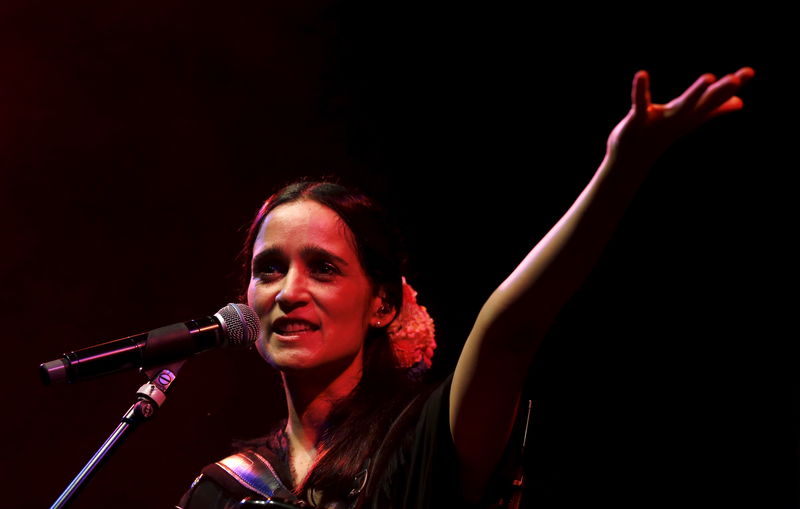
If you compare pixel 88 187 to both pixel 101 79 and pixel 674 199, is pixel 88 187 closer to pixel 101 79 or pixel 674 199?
pixel 101 79

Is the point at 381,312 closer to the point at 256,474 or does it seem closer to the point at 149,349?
the point at 256,474

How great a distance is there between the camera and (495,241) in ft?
10.6

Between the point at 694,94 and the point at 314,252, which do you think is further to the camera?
the point at 314,252

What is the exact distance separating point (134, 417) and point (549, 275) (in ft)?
3.11

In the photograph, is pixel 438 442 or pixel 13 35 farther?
pixel 13 35

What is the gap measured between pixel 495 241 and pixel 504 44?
84cm

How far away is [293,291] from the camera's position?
234cm

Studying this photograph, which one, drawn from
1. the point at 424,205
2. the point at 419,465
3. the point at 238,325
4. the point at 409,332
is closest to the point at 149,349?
the point at 238,325

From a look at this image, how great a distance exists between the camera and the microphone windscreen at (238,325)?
1.89 meters

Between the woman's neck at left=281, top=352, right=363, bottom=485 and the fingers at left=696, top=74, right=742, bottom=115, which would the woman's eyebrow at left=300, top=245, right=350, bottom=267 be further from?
the fingers at left=696, top=74, right=742, bottom=115

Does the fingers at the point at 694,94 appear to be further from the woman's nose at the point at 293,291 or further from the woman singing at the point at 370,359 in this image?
the woman's nose at the point at 293,291

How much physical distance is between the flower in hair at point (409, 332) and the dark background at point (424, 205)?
0.58m

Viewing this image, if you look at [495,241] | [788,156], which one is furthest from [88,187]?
[788,156]

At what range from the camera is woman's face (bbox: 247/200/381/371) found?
2.34 metres
